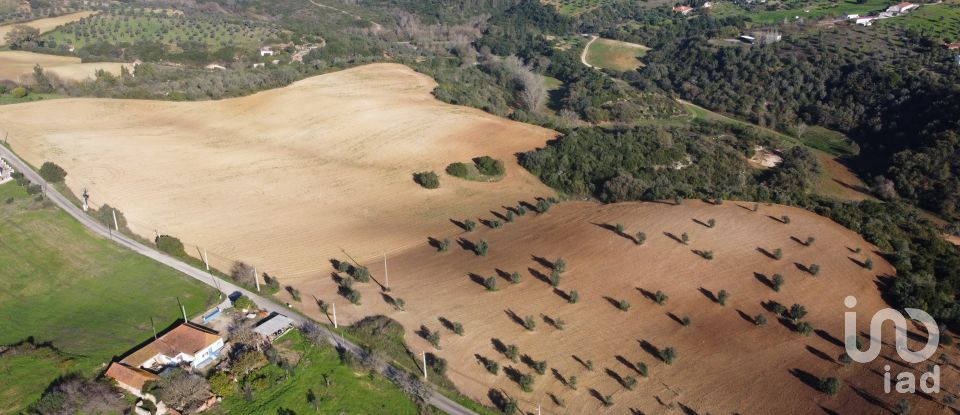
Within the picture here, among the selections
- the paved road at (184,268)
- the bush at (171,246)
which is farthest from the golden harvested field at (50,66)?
the bush at (171,246)

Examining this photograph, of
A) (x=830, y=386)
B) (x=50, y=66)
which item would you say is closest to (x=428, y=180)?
(x=830, y=386)

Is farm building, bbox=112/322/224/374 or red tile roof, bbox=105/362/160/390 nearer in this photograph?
red tile roof, bbox=105/362/160/390

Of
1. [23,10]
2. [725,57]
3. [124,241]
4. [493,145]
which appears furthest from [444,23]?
[124,241]

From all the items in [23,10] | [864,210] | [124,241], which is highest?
[23,10]

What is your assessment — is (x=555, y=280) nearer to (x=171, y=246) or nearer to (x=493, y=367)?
(x=493, y=367)

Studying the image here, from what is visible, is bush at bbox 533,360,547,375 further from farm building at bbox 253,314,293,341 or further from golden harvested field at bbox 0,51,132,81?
golden harvested field at bbox 0,51,132,81

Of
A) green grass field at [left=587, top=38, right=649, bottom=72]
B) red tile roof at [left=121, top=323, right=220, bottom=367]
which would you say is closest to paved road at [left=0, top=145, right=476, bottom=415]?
red tile roof at [left=121, top=323, right=220, bottom=367]

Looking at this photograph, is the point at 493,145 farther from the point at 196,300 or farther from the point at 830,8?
the point at 830,8
